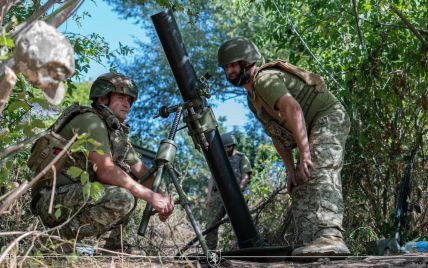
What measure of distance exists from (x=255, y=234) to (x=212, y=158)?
724mm

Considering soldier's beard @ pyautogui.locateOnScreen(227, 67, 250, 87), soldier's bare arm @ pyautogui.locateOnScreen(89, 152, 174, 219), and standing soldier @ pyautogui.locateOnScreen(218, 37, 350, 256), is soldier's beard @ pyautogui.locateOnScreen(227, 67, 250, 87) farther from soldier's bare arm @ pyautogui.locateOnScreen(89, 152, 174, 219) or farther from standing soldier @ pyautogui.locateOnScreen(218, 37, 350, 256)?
soldier's bare arm @ pyautogui.locateOnScreen(89, 152, 174, 219)

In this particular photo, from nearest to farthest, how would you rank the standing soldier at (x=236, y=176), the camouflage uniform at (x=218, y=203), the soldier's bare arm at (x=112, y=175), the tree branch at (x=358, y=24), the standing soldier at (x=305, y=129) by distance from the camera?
the soldier's bare arm at (x=112, y=175) < the standing soldier at (x=305, y=129) < the tree branch at (x=358, y=24) < the camouflage uniform at (x=218, y=203) < the standing soldier at (x=236, y=176)

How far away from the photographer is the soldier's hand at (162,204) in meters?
5.14

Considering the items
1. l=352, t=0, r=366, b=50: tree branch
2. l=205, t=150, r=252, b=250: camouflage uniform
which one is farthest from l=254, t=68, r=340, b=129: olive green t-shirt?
l=205, t=150, r=252, b=250: camouflage uniform

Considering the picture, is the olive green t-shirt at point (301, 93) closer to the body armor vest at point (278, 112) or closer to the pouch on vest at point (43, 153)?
the body armor vest at point (278, 112)

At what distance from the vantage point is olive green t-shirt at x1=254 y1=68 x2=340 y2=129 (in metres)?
5.60

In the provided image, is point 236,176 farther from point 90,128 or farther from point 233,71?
point 90,128

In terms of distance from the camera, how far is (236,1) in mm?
8836

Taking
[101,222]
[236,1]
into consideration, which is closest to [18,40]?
[101,222]

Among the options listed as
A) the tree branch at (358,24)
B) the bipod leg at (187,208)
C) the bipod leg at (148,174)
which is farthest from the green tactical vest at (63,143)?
the tree branch at (358,24)

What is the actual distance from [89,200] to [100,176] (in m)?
0.21

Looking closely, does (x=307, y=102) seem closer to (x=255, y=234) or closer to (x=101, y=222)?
(x=255, y=234)

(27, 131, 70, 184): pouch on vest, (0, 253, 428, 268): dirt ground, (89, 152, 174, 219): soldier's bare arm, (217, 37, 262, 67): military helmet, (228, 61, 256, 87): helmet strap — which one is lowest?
(0, 253, 428, 268): dirt ground

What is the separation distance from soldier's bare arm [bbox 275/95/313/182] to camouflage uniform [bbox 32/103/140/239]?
1.25 metres
